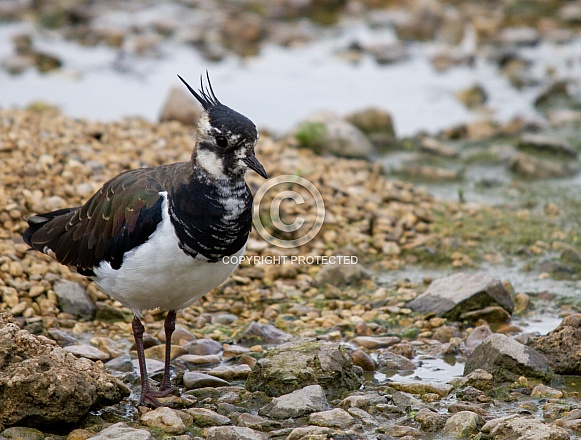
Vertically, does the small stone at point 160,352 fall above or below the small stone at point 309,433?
above

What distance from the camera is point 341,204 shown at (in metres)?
9.49

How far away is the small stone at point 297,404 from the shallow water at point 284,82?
742cm

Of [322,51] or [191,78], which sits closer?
[191,78]

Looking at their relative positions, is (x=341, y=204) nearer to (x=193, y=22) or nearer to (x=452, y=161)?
(x=452, y=161)

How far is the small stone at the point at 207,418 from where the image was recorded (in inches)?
215

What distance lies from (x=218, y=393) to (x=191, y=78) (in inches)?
411

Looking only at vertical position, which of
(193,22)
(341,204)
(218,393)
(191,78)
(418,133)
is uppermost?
(193,22)

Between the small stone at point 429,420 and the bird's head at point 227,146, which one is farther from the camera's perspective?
the bird's head at point 227,146

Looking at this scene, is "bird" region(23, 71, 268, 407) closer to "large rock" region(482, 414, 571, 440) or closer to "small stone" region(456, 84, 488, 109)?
"large rock" region(482, 414, 571, 440)

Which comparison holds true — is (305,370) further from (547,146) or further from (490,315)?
(547,146)

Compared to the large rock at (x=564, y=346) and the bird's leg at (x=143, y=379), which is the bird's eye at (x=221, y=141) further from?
the large rock at (x=564, y=346)

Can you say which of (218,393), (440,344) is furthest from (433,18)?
(218,393)

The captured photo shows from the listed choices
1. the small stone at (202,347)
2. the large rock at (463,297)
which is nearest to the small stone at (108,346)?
the small stone at (202,347)

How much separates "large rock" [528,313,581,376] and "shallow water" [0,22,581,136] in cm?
707
